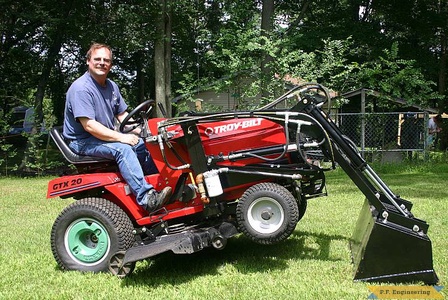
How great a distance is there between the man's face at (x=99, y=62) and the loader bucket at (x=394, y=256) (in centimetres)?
262

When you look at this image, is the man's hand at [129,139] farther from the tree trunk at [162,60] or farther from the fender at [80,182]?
the tree trunk at [162,60]

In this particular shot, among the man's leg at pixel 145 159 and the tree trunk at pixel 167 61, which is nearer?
the man's leg at pixel 145 159

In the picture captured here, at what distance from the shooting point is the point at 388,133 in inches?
552

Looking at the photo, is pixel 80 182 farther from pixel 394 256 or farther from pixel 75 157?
pixel 394 256

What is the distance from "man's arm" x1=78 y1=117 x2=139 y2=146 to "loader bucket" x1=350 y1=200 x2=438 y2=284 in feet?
6.85

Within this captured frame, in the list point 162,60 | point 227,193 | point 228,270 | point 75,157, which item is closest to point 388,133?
point 162,60

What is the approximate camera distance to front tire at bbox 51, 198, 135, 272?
424cm

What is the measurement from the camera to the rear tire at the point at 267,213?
3.91m

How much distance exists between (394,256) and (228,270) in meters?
1.39

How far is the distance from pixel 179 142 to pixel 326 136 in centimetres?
122

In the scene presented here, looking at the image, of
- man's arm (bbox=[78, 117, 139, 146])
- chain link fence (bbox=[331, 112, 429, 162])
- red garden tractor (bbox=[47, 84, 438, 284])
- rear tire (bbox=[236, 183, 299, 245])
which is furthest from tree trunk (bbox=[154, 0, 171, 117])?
rear tire (bbox=[236, 183, 299, 245])

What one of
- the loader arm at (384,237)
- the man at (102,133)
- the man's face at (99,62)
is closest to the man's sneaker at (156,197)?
the man at (102,133)

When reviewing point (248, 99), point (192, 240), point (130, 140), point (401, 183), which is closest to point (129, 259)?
point (192, 240)

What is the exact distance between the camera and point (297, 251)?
478cm
